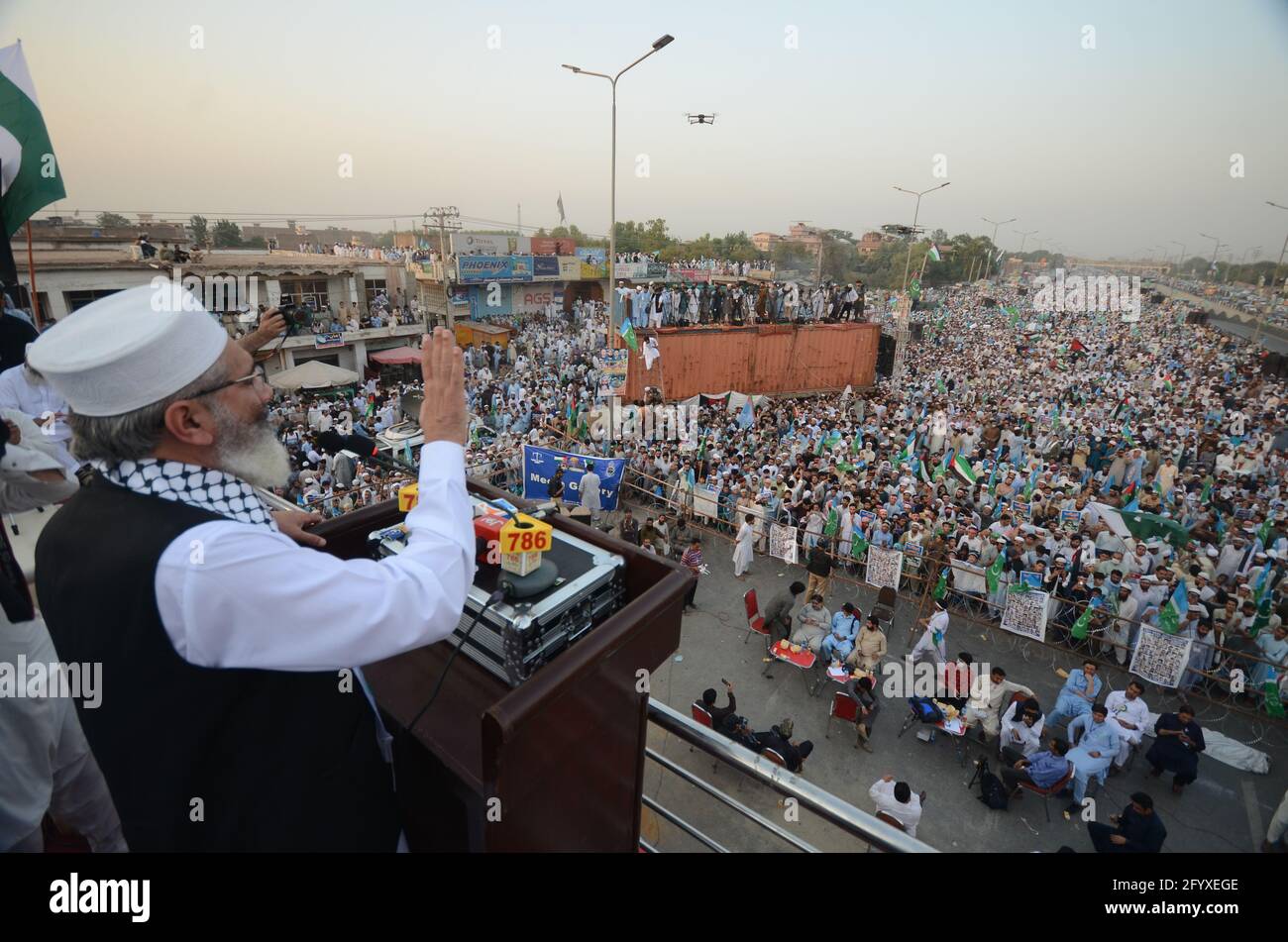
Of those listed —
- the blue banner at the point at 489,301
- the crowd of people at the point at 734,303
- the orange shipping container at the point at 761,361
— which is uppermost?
the blue banner at the point at 489,301

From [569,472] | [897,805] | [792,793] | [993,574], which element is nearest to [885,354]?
[993,574]

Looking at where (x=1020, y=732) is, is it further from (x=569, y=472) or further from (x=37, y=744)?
(x=569, y=472)

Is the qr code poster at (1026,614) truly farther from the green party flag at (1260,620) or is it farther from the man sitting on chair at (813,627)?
the man sitting on chair at (813,627)

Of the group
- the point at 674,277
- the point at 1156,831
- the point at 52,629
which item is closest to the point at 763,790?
the point at 1156,831

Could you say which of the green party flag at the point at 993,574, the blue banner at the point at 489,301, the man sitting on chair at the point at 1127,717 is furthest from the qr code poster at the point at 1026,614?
the blue banner at the point at 489,301

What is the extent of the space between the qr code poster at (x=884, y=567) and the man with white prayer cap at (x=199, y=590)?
918cm

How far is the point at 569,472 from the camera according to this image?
38.1 ft

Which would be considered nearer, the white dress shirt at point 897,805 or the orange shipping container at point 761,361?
the white dress shirt at point 897,805

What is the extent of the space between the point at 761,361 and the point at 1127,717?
18124 mm

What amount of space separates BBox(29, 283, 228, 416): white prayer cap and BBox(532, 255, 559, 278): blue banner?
40673 mm

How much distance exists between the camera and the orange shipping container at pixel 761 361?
21.0 m

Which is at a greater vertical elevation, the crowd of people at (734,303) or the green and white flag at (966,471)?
the crowd of people at (734,303)

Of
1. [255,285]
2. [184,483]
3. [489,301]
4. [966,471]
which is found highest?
[489,301]
